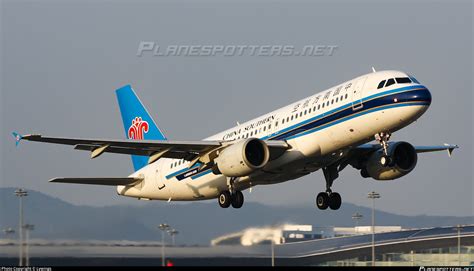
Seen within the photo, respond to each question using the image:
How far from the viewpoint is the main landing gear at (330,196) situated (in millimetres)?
43781

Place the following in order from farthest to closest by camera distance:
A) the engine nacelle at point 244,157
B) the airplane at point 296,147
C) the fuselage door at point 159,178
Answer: the fuselage door at point 159,178
the engine nacelle at point 244,157
the airplane at point 296,147

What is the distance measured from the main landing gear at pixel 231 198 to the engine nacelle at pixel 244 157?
234cm

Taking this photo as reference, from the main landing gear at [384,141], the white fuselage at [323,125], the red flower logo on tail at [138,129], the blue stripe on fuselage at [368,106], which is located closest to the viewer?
the blue stripe on fuselage at [368,106]

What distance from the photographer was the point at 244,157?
128ft

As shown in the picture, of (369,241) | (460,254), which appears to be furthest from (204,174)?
(460,254)

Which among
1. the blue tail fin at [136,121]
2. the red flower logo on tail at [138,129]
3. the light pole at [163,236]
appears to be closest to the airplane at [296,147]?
the light pole at [163,236]

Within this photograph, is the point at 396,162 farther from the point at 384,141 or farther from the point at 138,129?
the point at 138,129

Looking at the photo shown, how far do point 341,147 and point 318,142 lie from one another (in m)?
0.99

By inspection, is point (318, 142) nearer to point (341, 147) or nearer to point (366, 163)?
point (341, 147)

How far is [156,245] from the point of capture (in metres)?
42.8

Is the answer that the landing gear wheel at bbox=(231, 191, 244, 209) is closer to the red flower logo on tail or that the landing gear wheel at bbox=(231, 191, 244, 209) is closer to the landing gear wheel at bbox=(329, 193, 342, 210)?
the landing gear wheel at bbox=(329, 193, 342, 210)

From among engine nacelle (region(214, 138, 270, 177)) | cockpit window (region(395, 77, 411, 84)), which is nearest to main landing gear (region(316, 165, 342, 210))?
engine nacelle (region(214, 138, 270, 177))

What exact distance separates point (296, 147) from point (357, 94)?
3.77 m

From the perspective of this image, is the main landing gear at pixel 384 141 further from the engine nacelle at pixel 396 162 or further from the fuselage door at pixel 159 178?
the fuselage door at pixel 159 178
